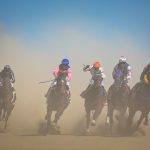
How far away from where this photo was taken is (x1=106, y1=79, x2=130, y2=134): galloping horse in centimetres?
1834

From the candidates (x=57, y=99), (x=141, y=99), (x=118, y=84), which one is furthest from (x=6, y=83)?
(x=141, y=99)

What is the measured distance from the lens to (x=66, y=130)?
69.3 feet

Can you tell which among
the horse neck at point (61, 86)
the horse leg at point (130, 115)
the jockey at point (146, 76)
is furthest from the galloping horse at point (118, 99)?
the horse neck at point (61, 86)

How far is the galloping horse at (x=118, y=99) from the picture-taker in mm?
18344

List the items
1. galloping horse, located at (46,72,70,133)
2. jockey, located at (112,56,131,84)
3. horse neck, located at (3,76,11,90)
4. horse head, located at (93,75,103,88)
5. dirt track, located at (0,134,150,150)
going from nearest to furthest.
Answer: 1. dirt track, located at (0,134,150,150)
2. galloping horse, located at (46,72,70,133)
3. horse head, located at (93,75,103,88)
4. horse neck, located at (3,76,11,90)
5. jockey, located at (112,56,131,84)

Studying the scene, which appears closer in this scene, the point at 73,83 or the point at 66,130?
the point at 66,130

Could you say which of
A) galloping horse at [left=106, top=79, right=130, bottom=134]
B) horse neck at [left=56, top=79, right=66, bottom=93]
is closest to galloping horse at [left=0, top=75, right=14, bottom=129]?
horse neck at [left=56, top=79, right=66, bottom=93]

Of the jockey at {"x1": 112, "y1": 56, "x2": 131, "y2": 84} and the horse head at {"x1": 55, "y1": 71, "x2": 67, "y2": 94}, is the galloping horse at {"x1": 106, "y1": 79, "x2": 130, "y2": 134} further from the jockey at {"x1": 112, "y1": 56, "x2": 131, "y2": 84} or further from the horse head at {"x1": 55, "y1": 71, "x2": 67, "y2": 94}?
the horse head at {"x1": 55, "y1": 71, "x2": 67, "y2": 94}

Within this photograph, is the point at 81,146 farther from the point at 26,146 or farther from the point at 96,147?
the point at 26,146

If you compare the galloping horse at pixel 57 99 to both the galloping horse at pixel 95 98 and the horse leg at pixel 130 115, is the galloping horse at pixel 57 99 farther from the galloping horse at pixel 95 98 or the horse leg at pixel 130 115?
the horse leg at pixel 130 115

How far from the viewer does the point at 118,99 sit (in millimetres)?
18594

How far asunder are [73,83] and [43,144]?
22263mm

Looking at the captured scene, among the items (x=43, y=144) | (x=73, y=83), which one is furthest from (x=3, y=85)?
(x=73, y=83)

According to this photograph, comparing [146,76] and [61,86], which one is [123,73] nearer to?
[146,76]
